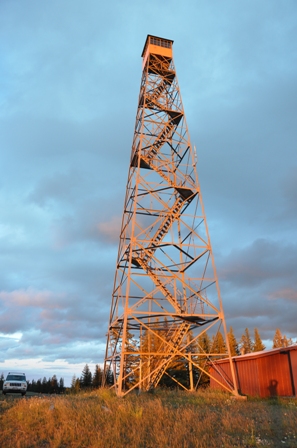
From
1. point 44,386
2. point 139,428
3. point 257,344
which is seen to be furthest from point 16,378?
point 257,344

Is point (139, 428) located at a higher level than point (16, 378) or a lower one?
lower

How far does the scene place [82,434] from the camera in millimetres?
10281

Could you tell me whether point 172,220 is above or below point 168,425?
above

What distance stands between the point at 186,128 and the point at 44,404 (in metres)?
18.9

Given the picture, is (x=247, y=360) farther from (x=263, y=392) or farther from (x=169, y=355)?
(x=169, y=355)

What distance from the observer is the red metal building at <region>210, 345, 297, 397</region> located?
2238 centimetres

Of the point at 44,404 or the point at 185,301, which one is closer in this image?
the point at 44,404

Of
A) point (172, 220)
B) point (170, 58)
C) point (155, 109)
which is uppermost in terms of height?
point (170, 58)

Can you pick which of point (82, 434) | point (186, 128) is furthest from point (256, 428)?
point (186, 128)

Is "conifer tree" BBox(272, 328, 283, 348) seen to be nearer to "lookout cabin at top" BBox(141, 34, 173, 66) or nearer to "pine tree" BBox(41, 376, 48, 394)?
"pine tree" BBox(41, 376, 48, 394)

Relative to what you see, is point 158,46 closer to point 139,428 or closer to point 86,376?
point 139,428

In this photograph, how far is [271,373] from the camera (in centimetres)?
2389

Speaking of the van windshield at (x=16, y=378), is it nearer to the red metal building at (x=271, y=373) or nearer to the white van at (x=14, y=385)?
the white van at (x=14, y=385)

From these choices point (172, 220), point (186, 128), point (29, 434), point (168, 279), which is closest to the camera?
point (29, 434)
